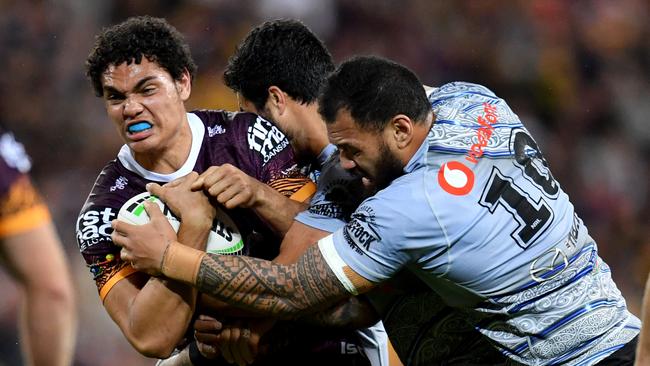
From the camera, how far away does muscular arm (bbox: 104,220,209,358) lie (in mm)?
3506

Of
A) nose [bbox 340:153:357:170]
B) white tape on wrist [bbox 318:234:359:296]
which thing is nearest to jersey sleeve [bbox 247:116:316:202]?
nose [bbox 340:153:357:170]

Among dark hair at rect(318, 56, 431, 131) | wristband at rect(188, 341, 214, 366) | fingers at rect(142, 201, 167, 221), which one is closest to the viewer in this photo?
dark hair at rect(318, 56, 431, 131)

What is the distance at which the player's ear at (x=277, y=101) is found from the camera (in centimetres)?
414

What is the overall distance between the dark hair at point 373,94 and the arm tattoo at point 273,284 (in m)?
0.46

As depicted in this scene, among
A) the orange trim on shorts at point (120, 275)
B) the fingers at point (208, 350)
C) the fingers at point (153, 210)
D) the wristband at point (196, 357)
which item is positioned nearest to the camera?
the fingers at point (153, 210)

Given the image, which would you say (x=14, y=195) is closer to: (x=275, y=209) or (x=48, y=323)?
(x=48, y=323)

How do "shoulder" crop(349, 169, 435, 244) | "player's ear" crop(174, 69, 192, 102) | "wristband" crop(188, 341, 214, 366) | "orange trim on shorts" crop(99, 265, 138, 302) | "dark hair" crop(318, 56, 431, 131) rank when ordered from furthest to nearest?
1. "wristband" crop(188, 341, 214, 366)
2. "player's ear" crop(174, 69, 192, 102)
3. "orange trim on shorts" crop(99, 265, 138, 302)
4. "dark hair" crop(318, 56, 431, 131)
5. "shoulder" crop(349, 169, 435, 244)

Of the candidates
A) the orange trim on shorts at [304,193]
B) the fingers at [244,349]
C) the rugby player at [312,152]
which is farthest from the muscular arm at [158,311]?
the orange trim on shorts at [304,193]

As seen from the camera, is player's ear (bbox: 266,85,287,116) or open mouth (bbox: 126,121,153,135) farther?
player's ear (bbox: 266,85,287,116)

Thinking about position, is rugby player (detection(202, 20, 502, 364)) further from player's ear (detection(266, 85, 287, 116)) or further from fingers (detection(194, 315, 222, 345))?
fingers (detection(194, 315, 222, 345))

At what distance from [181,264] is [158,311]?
0.23 metres

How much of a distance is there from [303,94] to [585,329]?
1424 mm

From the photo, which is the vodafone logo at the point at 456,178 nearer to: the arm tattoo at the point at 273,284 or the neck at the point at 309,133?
the arm tattoo at the point at 273,284

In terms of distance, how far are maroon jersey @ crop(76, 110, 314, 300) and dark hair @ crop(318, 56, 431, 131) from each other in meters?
0.44
